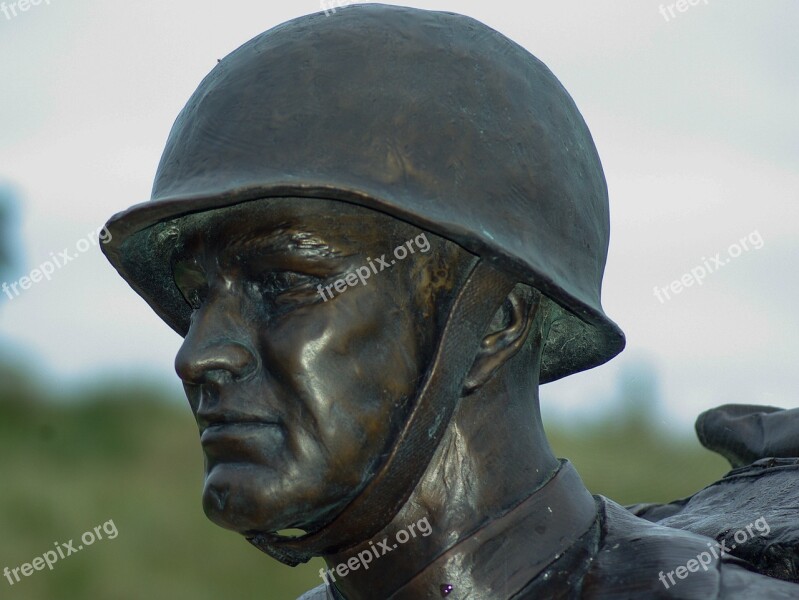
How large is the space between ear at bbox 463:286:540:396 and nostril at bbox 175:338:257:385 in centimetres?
65

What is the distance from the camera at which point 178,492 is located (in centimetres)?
1338

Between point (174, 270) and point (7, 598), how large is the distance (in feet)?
26.2

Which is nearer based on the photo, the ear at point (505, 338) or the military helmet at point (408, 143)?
the military helmet at point (408, 143)

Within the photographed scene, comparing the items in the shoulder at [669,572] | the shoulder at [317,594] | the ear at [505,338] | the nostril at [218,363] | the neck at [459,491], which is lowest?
the shoulder at [669,572]

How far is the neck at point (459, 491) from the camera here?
412cm

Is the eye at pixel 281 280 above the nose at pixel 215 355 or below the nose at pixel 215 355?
above

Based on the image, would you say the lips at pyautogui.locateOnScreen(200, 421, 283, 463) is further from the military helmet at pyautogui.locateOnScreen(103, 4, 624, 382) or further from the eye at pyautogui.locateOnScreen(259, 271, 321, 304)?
the military helmet at pyautogui.locateOnScreen(103, 4, 624, 382)

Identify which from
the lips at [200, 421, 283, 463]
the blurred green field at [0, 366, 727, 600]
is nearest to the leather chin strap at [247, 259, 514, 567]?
the lips at [200, 421, 283, 463]

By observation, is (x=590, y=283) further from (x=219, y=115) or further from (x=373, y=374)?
(x=219, y=115)

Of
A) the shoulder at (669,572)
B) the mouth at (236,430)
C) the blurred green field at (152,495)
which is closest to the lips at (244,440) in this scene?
the mouth at (236,430)

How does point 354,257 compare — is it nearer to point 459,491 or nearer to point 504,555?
point 459,491

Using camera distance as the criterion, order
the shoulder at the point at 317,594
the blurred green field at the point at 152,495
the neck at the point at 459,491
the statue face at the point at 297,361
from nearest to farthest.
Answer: the statue face at the point at 297,361 < the neck at the point at 459,491 < the shoulder at the point at 317,594 < the blurred green field at the point at 152,495

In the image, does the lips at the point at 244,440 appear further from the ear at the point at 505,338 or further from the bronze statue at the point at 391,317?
the ear at the point at 505,338

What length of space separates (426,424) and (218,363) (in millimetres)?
605
